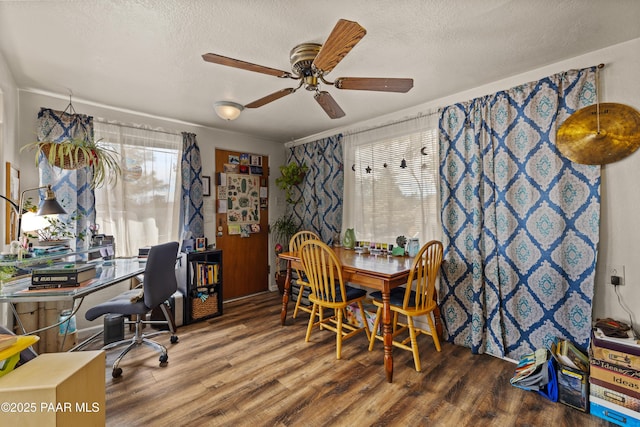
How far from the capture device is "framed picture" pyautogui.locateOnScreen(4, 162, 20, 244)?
83.8 inches

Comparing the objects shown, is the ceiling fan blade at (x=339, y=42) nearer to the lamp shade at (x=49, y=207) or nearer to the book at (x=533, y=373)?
the lamp shade at (x=49, y=207)

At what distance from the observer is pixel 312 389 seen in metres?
1.99

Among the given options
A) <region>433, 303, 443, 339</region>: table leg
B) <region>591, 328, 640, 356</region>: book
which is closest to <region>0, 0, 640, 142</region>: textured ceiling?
<region>591, 328, 640, 356</region>: book

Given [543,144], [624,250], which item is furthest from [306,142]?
[624,250]

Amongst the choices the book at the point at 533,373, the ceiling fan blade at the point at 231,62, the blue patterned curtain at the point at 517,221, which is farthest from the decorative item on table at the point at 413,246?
the ceiling fan blade at the point at 231,62

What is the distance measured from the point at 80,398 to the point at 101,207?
98.5 inches

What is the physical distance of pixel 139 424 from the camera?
1.66m

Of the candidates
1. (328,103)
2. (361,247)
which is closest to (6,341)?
(328,103)

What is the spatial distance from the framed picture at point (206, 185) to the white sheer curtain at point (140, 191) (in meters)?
0.33

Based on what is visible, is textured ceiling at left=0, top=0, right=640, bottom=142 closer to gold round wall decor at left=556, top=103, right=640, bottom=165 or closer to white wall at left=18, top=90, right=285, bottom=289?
white wall at left=18, top=90, right=285, bottom=289

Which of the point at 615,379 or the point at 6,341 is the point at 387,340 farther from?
the point at 6,341

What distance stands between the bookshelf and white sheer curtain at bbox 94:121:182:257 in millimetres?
486

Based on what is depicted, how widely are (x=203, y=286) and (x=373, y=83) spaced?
2.77 meters

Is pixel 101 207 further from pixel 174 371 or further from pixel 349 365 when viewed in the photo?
pixel 349 365
